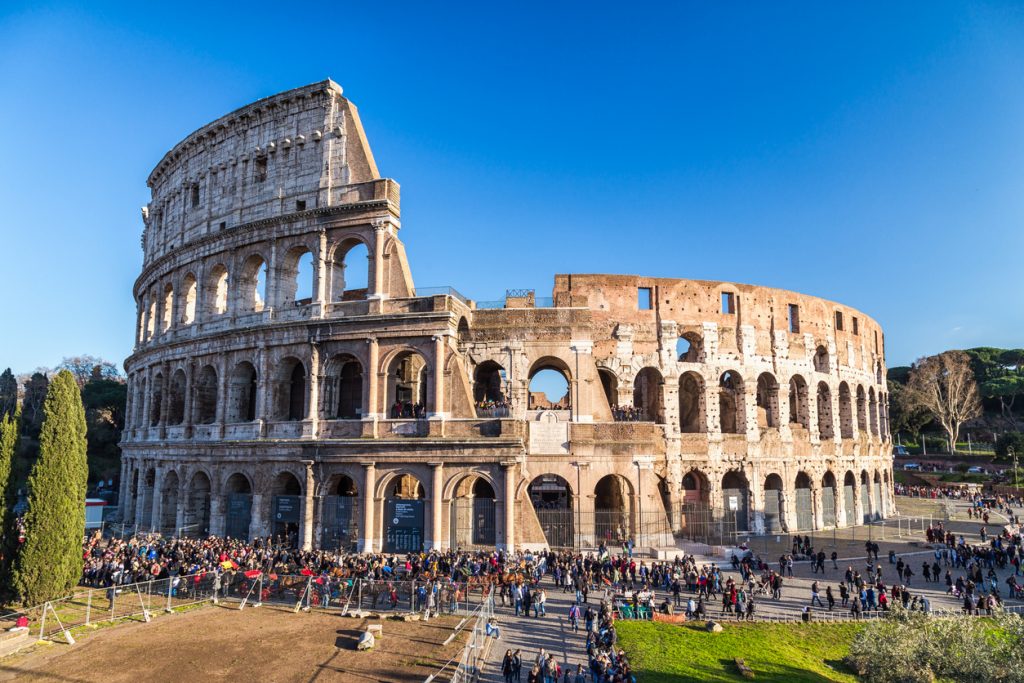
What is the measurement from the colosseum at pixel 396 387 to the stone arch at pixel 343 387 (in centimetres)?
14

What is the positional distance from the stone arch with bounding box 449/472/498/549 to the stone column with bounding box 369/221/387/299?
28.6 ft

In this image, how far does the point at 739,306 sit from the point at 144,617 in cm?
3062

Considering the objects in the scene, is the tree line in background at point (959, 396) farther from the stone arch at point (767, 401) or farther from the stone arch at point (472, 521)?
the stone arch at point (472, 521)

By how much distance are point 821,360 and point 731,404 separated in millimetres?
6986

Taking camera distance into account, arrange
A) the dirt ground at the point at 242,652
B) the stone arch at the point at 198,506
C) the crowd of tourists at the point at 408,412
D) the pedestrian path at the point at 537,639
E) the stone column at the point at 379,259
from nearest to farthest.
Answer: the dirt ground at the point at 242,652, the pedestrian path at the point at 537,639, the crowd of tourists at the point at 408,412, the stone column at the point at 379,259, the stone arch at the point at 198,506

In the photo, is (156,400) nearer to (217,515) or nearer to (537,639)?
(217,515)

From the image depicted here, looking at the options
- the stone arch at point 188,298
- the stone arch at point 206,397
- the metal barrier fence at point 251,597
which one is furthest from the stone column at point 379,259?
the stone arch at point 188,298

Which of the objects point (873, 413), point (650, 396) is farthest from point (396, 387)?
point (873, 413)

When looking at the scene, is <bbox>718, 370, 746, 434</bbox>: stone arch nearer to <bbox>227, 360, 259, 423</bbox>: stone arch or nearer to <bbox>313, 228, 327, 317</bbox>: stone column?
<bbox>313, 228, 327, 317</bbox>: stone column

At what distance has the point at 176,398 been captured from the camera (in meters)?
33.5

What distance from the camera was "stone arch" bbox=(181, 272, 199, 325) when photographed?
33.3 m

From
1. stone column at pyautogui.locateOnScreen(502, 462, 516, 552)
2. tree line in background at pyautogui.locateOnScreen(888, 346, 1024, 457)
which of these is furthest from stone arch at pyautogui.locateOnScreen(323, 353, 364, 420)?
tree line in background at pyautogui.locateOnScreen(888, 346, 1024, 457)

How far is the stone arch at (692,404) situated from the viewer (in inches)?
1325

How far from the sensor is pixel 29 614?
58.0 ft
